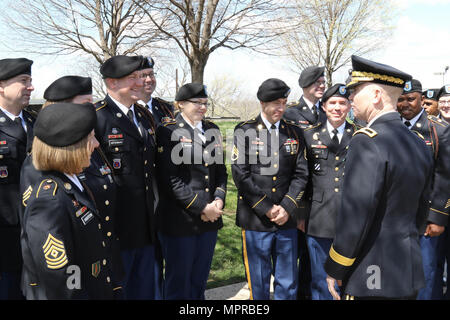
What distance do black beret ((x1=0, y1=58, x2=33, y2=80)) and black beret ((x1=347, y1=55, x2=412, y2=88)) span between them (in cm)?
299

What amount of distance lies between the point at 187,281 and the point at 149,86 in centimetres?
285

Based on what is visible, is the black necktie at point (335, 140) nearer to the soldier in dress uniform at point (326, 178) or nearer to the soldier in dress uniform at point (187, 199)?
the soldier in dress uniform at point (326, 178)

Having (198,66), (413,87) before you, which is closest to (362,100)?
(413,87)

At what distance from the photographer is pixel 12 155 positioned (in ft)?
10.6

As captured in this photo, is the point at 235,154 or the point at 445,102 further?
the point at 445,102

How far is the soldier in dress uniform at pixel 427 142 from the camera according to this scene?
4.05 metres

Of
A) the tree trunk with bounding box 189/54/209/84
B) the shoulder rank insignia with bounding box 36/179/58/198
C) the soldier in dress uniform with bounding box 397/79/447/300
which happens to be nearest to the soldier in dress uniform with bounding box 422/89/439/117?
the soldier in dress uniform with bounding box 397/79/447/300

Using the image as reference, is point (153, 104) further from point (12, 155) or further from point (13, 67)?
point (12, 155)

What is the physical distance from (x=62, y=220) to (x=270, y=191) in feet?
7.78

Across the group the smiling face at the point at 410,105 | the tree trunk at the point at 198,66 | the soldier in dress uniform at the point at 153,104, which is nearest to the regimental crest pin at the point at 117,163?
the soldier in dress uniform at the point at 153,104

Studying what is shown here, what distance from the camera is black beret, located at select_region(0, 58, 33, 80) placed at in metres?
3.38

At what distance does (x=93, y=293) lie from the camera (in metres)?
2.16
